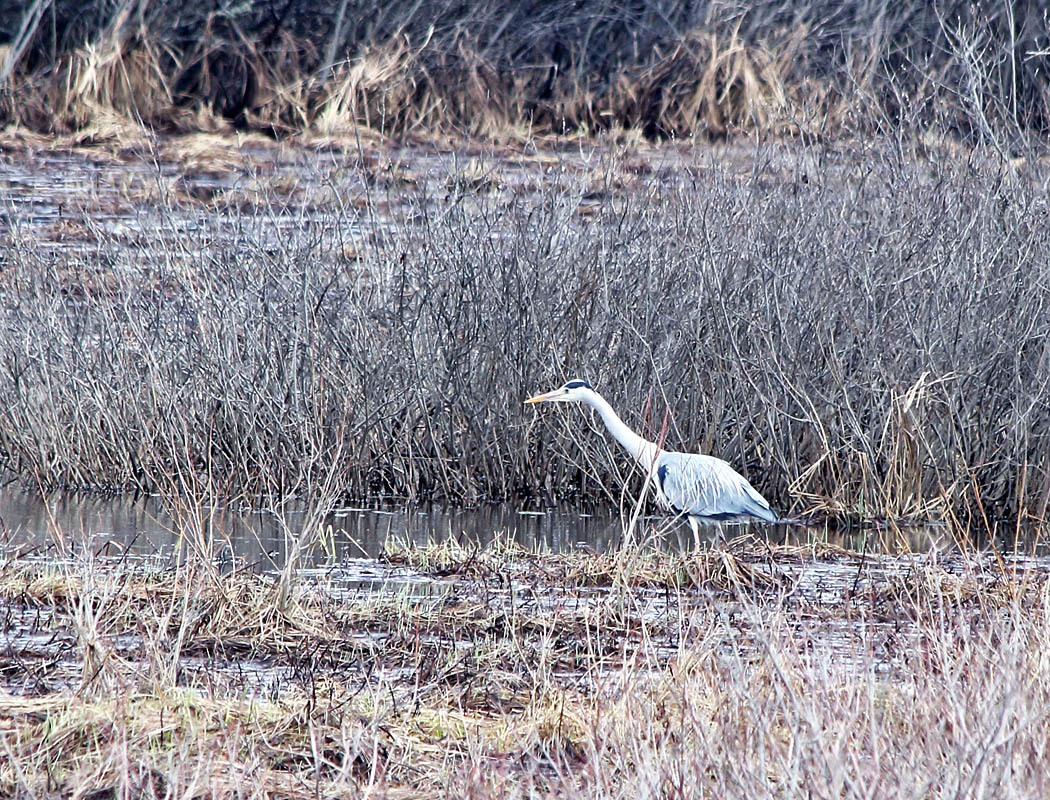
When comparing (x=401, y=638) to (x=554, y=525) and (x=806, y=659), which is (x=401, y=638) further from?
(x=554, y=525)

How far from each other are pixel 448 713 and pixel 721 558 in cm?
234

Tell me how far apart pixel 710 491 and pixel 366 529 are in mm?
1867

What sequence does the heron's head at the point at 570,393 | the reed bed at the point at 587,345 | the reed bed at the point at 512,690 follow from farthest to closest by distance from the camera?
the reed bed at the point at 587,345 → the heron's head at the point at 570,393 → the reed bed at the point at 512,690

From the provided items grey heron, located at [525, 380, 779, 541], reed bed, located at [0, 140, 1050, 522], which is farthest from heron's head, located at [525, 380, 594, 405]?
reed bed, located at [0, 140, 1050, 522]

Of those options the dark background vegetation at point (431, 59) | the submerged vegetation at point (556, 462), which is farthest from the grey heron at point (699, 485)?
the dark background vegetation at point (431, 59)

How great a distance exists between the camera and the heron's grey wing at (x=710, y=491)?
775 centimetres

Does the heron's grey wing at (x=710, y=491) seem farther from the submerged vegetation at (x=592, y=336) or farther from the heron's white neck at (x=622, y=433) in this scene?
the submerged vegetation at (x=592, y=336)

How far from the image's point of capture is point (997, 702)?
3.49 m

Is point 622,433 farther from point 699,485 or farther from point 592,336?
point 592,336

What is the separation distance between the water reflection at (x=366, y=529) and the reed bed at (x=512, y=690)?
3.76 feet

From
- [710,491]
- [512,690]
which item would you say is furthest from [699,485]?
[512,690]

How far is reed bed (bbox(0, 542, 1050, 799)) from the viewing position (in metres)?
3.28

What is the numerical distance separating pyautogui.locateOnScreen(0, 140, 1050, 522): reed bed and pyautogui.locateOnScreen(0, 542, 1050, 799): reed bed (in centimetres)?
197

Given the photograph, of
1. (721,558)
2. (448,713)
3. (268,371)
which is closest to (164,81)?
(268,371)
